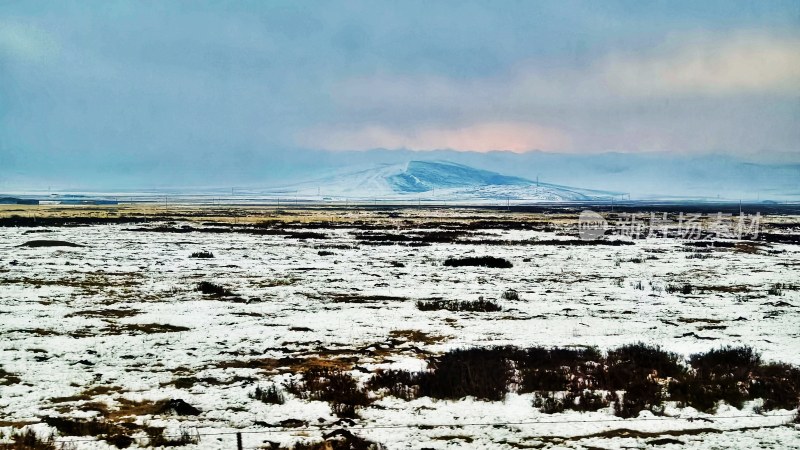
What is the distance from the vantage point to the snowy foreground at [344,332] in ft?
26.2

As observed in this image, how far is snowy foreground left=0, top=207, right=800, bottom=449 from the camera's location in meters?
7.98

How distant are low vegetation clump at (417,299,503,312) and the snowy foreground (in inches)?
18.8

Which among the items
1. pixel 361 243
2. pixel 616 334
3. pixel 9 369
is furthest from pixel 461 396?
pixel 361 243

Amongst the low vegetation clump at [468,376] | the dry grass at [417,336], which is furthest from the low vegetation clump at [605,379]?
the dry grass at [417,336]

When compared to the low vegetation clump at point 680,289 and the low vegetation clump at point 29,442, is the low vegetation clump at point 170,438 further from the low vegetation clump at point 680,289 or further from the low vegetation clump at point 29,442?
the low vegetation clump at point 680,289

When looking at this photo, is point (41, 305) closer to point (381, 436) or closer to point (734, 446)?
point (381, 436)

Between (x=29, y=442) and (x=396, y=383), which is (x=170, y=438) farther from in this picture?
(x=396, y=383)

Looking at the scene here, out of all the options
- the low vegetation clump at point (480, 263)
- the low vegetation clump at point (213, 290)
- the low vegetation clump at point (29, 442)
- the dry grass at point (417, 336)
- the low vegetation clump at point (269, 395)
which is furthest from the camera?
the low vegetation clump at point (480, 263)

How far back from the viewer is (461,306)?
1708cm

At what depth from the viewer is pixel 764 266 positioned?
28266mm

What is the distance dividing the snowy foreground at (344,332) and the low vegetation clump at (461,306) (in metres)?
0.48

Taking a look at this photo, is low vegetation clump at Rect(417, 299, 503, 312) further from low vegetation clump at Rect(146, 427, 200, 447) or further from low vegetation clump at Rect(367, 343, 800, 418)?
low vegetation clump at Rect(146, 427, 200, 447)

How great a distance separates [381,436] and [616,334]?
26.8ft

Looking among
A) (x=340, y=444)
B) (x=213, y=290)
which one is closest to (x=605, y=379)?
(x=340, y=444)
